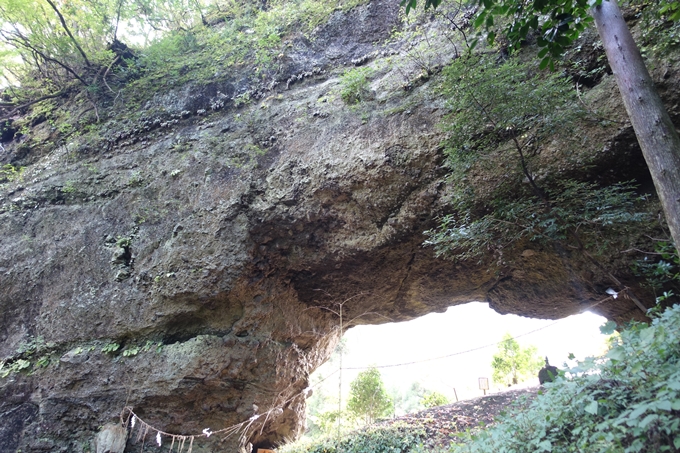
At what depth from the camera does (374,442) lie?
6.52 m

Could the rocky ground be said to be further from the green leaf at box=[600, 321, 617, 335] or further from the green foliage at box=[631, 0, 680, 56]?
the green foliage at box=[631, 0, 680, 56]

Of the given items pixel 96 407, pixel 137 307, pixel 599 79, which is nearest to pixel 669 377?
pixel 599 79

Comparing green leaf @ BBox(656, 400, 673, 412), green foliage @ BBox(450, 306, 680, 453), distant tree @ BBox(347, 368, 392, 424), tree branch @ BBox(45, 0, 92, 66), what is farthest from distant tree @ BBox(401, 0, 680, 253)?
distant tree @ BBox(347, 368, 392, 424)

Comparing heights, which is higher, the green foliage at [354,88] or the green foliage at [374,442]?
the green foliage at [354,88]

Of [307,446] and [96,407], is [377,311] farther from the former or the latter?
[96,407]

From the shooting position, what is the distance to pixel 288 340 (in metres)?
6.90

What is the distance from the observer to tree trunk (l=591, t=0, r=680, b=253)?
2.74m

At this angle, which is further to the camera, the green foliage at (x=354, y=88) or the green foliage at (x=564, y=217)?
the green foliage at (x=354, y=88)

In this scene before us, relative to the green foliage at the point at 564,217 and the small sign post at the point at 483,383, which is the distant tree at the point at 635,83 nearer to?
the green foliage at the point at 564,217

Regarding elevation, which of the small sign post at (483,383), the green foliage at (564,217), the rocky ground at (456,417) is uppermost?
the green foliage at (564,217)

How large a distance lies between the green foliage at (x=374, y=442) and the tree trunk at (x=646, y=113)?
522 cm

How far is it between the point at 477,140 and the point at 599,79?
1865 mm

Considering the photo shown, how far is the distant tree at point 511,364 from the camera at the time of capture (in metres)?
12.0

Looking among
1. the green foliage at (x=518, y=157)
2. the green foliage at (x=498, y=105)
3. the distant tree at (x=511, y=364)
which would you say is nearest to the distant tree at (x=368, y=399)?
the distant tree at (x=511, y=364)
